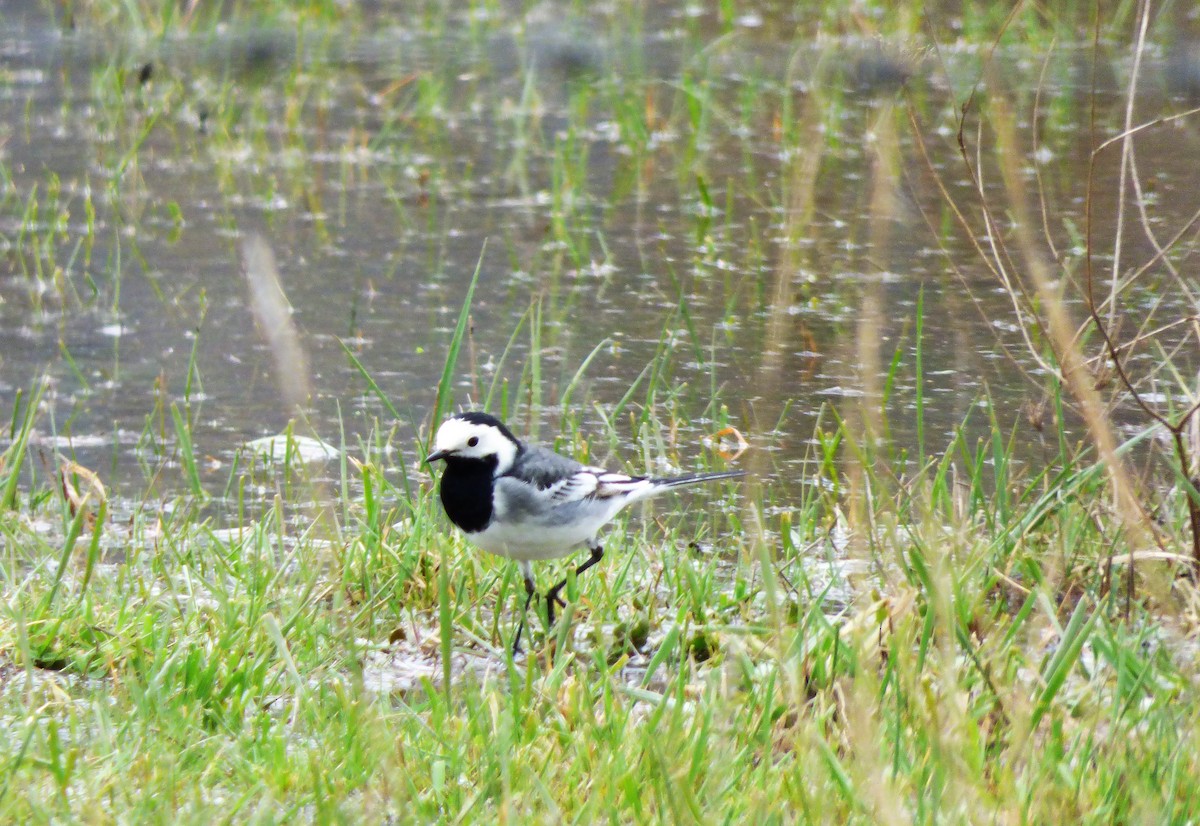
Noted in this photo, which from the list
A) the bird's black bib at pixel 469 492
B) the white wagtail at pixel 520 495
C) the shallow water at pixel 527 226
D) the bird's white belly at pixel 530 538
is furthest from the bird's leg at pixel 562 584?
the shallow water at pixel 527 226

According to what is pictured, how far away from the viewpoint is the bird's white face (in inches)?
156

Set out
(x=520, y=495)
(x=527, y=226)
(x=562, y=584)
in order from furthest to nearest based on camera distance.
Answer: (x=527, y=226), (x=562, y=584), (x=520, y=495)

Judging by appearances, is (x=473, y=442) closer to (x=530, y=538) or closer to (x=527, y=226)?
(x=530, y=538)

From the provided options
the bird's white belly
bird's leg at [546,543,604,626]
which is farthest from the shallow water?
the bird's white belly

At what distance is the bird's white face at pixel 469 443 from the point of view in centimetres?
396

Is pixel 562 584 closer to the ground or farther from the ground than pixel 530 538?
closer to the ground

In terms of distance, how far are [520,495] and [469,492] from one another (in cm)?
13

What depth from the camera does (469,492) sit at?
3848 millimetres

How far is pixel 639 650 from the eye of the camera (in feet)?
12.9

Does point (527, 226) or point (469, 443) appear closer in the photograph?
point (469, 443)

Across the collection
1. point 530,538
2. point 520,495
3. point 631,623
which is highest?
point 520,495

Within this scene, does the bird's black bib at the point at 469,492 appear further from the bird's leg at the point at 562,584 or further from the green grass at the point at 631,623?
the bird's leg at the point at 562,584

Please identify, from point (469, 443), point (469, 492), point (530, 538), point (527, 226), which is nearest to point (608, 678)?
point (530, 538)

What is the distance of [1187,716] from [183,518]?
2.90 meters
